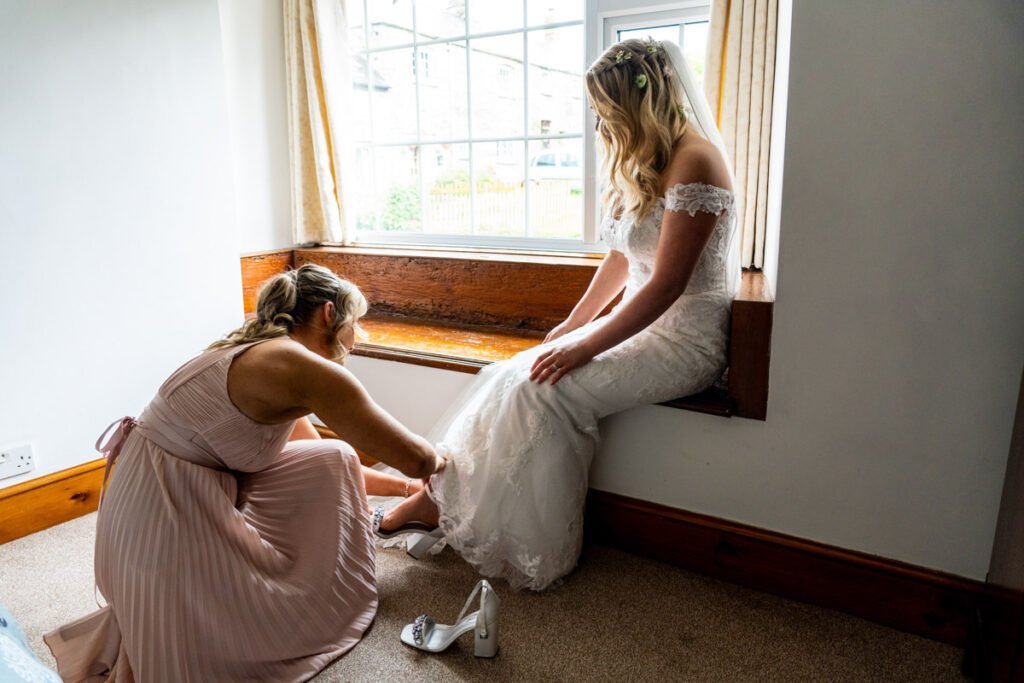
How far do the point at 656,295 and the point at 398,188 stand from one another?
1763 mm

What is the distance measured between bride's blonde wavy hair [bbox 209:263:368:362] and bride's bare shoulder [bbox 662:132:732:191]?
0.83 meters

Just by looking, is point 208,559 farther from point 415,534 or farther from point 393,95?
point 393,95

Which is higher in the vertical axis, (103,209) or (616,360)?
(103,209)

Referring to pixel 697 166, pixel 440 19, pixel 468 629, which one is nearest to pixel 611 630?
pixel 468 629

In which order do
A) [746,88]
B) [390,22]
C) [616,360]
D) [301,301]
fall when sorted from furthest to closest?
[390,22] → [746,88] → [616,360] → [301,301]

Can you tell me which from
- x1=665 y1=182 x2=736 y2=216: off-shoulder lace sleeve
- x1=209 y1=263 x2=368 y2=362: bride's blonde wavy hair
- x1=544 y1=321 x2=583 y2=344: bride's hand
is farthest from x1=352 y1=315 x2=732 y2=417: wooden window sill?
x1=665 y1=182 x2=736 y2=216: off-shoulder lace sleeve

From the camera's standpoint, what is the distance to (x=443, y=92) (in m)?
3.05

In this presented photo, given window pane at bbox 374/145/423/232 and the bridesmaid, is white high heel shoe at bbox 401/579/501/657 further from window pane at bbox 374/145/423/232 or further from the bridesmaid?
window pane at bbox 374/145/423/232

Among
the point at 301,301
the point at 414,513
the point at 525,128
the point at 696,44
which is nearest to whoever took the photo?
the point at 301,301

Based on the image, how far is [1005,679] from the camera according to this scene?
50.6 inches

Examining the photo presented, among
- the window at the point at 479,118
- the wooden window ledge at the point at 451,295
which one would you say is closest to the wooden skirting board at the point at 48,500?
the wooden window ledge at the point at 451,295

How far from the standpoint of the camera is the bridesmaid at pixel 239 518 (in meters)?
1.52

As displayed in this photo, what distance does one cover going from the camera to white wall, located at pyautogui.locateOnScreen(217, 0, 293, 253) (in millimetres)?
2932

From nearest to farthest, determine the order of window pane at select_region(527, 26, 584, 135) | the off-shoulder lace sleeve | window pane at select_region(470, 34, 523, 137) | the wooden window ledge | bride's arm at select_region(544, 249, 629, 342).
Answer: the off-shoulder lace sleeve → bride's arm at select_region(544, 249, 629, 342) → the wooden window ledge → window pane at select_region(527, 26, 584, 135) → window pane at select_region(470, 34, 523, 137)
